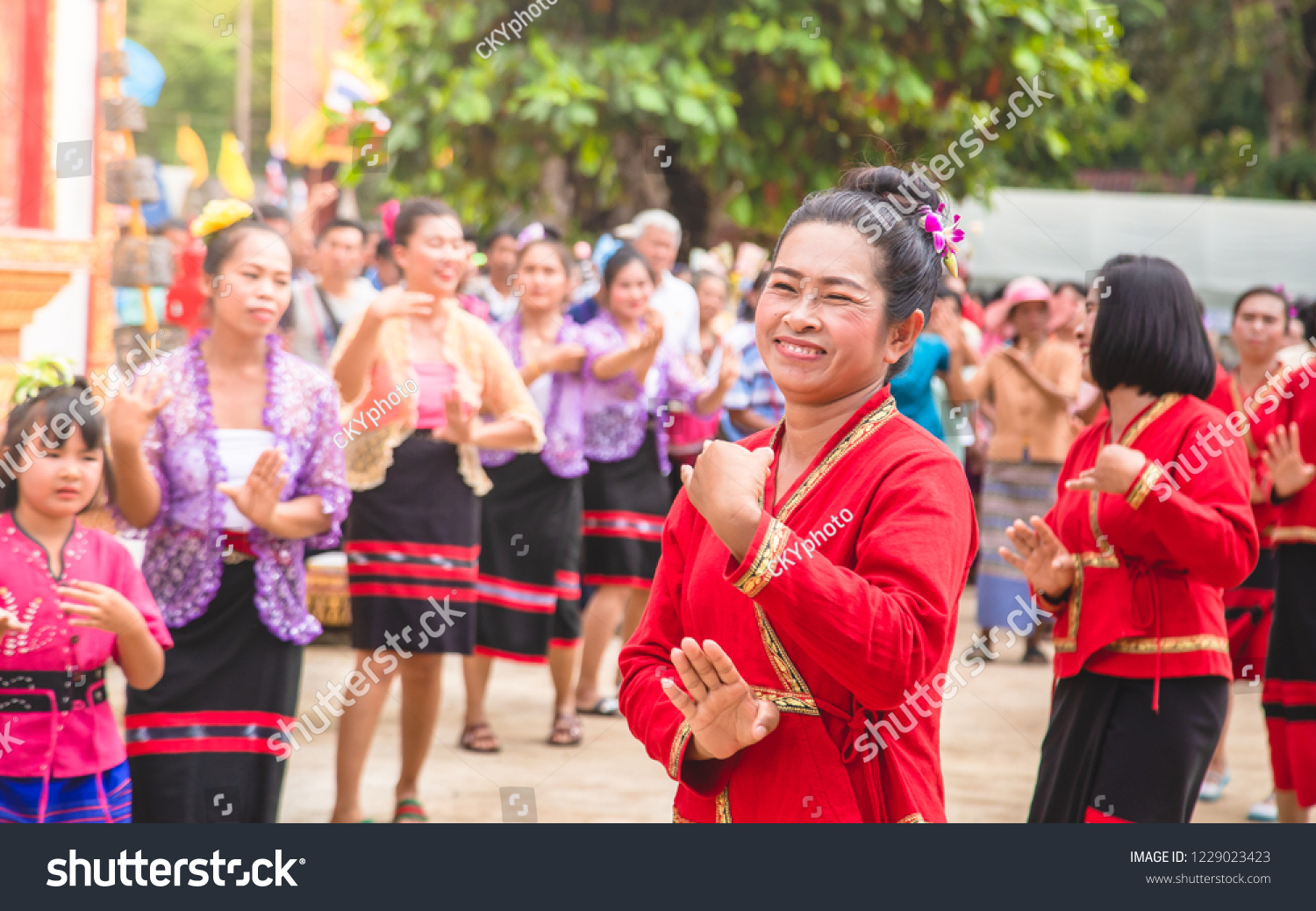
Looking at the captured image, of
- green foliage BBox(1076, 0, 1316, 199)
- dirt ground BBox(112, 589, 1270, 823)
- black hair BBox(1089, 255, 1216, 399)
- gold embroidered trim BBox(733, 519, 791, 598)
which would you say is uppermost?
green foliage BBox(1076, 0, 1316, 199)

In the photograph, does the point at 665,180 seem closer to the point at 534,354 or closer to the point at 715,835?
the point at 534,354

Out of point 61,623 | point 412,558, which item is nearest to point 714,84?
point 412,558

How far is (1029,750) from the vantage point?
5.62 meters

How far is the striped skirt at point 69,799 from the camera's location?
2.96m

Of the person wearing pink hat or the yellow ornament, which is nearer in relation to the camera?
the yellow ornament

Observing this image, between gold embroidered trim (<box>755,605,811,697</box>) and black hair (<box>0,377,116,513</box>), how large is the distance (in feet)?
6.42

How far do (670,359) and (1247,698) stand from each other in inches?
140

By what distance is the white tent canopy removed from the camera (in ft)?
45.1

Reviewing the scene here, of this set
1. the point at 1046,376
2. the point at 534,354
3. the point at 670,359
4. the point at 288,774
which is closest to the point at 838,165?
the point at 1046,376

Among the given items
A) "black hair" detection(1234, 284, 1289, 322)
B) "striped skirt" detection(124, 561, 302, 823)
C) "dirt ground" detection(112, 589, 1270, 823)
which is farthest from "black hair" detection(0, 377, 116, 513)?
"black hair" detection(1234, 284, 1289, 322)

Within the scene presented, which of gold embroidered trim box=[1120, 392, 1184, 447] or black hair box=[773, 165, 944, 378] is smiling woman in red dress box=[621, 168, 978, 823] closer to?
black hair box=[773, 165, 944, 378]

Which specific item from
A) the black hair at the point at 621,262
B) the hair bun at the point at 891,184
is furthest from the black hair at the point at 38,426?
the black hair at the point at 621,262

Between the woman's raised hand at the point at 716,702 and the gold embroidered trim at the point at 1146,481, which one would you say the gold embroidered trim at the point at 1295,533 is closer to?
the gold embroidered trim at the point at 1146,481

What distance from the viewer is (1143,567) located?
118 inches
